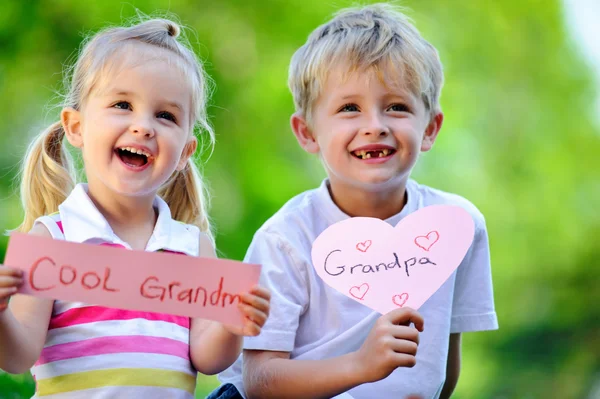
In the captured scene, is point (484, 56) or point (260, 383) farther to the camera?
point (484, 56)

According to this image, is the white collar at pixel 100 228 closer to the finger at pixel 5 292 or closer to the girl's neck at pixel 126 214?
the girl's neck at pixel 126 214

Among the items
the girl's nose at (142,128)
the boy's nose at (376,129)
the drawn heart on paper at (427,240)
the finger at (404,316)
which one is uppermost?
the boy's nose at (376,129)

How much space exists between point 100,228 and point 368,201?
612 mm

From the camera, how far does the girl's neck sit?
1.52 m

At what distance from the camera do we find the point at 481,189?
6160mm

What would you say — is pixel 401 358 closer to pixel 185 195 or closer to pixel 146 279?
pixel 146 279

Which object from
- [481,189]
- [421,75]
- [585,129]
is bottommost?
[421,75]

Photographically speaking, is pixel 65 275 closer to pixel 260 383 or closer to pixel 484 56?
pixel 260 383

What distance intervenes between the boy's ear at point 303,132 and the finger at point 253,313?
0.64m

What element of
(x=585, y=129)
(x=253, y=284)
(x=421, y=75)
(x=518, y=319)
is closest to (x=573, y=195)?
(x=585, y=129)

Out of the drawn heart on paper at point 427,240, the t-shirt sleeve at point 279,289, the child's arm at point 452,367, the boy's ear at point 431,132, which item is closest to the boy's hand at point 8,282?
the t-shirt sleeve at point 279,289

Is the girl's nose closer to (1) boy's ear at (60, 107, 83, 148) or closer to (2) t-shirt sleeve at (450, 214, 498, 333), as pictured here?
(1) boy's ear at (60, 107, 83, 148)

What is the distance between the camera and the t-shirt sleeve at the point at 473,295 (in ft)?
6.10

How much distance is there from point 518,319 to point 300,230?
18.6 feet
